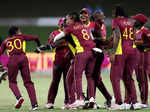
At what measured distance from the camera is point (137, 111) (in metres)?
10.4

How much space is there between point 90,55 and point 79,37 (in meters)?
0.47

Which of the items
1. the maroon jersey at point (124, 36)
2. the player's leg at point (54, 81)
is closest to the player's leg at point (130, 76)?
the maroon jersey at point (124, 36)

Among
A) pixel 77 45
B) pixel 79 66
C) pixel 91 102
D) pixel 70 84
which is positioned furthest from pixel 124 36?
pixel 70 84

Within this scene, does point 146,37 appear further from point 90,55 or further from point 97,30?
point 90,55

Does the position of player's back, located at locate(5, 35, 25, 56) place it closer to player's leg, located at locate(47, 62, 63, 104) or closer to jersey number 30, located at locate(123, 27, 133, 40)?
player's leg, located at locate(47, 62, 63, 104)

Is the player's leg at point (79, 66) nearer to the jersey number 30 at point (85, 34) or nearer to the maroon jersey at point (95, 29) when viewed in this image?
the jersey number 30 at point (85, 34)

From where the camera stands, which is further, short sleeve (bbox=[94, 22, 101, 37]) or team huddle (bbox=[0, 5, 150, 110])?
short sleeve (bbox=[94, 22, 101, 37])

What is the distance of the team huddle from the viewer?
35.0ft

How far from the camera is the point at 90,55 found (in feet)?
35.2

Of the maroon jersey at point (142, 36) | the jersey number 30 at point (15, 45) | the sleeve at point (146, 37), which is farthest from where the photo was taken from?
the maroon jersey at point (142, 36)

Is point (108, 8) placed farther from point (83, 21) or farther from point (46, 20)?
point (83, 21)

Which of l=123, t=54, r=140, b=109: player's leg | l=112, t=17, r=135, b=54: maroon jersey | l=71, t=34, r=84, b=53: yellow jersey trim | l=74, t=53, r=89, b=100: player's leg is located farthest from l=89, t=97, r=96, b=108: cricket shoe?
l=112, t=17, r=135, b=54: maroon jersey

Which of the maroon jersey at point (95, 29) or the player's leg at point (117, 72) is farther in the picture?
the maroon jersey at point (95, 29)

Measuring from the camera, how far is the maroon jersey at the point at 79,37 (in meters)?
10.6
